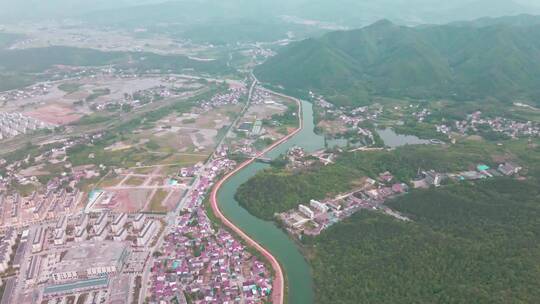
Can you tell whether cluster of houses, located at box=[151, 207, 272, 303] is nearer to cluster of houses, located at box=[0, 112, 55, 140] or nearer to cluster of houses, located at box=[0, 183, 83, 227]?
cluster of houses, located at box=[0, 183, 83, 227]

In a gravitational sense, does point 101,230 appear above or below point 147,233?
below

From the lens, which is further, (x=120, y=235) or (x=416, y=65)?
(x=416, y=65)

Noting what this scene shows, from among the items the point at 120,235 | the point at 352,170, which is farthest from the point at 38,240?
the point at 352,170

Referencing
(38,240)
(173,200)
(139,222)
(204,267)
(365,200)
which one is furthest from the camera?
(173,200)

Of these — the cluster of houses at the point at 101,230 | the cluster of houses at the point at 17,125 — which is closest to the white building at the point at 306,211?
the cluster of houses at the point at 101,230

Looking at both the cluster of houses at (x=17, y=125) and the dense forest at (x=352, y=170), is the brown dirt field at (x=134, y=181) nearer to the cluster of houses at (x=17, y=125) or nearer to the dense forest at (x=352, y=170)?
the dense forest at (x=352, y=170)

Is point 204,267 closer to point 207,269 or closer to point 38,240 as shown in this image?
point 207,269

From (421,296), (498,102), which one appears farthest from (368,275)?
(498,102)
